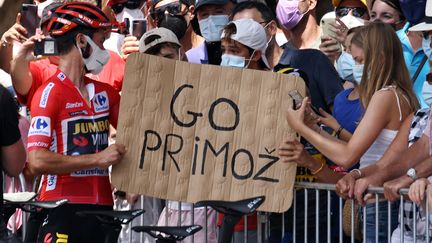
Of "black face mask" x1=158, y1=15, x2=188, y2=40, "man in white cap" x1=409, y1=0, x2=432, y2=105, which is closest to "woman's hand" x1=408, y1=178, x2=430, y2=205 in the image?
"man in white cap" x1=409, y1=0, x2=432, y2=105

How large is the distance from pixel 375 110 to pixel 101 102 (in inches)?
72.6

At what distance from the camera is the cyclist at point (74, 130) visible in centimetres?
891

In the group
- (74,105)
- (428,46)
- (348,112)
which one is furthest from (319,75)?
(74,105)

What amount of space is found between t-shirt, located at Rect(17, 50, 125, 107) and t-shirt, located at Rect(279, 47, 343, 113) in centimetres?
140

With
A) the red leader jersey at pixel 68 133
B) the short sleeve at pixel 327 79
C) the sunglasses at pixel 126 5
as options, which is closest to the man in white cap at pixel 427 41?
the short sleeve at pixel 327 79

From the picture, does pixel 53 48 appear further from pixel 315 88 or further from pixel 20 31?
pixel 315 88

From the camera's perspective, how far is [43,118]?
891 cm

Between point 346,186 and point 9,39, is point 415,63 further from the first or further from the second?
point 9,39

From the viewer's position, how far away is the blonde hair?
29.5 feet

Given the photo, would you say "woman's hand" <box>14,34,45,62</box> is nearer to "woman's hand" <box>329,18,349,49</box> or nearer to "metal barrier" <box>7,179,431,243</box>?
"metal barrier" <box>7,179,431,243</box>

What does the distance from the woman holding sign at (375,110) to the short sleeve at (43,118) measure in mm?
1530

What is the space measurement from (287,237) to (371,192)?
2.83ft

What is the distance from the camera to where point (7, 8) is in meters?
14.9

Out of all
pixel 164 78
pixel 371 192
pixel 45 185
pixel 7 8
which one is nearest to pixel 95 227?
pixel 45 185
